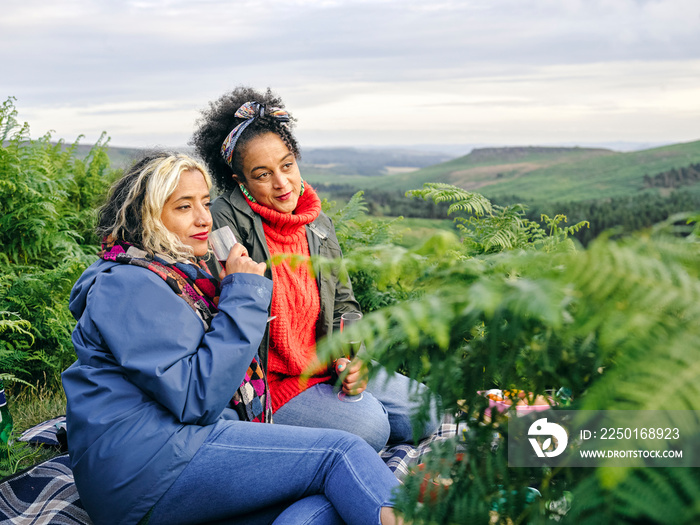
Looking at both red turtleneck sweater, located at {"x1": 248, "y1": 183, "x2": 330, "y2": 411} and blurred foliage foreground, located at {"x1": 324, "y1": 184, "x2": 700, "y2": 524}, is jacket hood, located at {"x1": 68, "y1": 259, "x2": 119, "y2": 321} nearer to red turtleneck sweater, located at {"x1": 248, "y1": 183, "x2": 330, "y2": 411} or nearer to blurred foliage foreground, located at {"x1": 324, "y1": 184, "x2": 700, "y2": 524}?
red turtleneck sweater, located at {"x1": 248, "y1": 183, "x2": 330, "y2": 411}

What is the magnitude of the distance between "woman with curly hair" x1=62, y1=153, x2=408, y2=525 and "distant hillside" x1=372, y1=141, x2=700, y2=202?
12.5 meters

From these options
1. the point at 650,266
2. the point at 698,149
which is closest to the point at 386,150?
the point at 698,149

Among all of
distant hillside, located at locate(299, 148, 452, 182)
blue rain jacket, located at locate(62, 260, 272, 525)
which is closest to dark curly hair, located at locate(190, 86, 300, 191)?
blue rain jacket, located at locate(62, 260, 272, 525)

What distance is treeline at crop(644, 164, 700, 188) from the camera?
54.1 ft

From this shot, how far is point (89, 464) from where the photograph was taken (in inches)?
92.3

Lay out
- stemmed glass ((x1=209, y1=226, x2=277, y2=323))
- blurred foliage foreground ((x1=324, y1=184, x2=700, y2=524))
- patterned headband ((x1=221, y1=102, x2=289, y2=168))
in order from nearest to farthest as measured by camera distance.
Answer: blurred foliage foreground ((x1=324, y1=184, x2=700, y2=524)), stemmed glass ((x1=209, y1=226, x2=277, y2=323)), patterned headband ((x1=221, y1=102, x2=289, y2=168))

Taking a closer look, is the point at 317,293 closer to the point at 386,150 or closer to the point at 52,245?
the point at 52,245

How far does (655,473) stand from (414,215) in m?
7.80

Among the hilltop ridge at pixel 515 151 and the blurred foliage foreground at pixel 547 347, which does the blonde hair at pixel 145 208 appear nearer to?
the blurred foliage foreground at pixel 547 347

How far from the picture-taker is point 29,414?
4.21m

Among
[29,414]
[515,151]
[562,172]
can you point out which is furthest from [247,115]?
[515,151]

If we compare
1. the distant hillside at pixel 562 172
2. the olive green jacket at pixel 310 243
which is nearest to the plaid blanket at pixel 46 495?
the olive green jacket at pixel 310 243

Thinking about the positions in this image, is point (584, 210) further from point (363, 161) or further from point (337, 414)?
point (363, 161)

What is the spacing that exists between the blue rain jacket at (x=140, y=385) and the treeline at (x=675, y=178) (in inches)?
674
